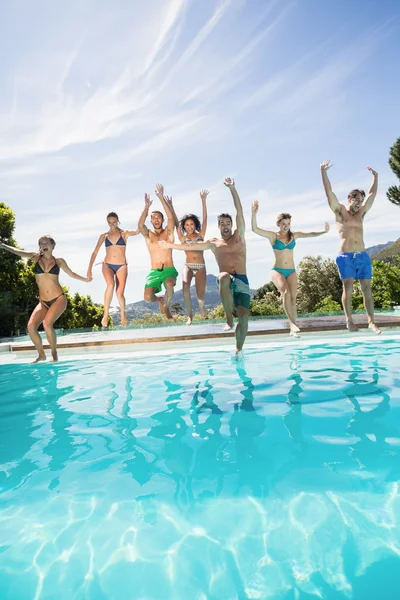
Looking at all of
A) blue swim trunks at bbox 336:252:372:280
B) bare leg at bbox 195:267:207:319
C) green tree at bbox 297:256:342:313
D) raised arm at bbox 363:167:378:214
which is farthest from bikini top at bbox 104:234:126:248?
green tree at bbox 297:256:342:313

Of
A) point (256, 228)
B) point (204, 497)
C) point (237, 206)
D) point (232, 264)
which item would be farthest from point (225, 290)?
point (204, 497)

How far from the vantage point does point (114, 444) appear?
4105mm

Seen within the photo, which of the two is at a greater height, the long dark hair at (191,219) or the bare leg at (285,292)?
the long dark hair at (191,219)

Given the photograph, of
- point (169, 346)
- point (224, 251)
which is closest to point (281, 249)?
point (224, 251)

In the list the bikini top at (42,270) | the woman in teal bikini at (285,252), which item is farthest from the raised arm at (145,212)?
the woman in teal bikini at (285,252)

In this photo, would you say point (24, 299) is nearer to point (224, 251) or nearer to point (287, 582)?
point (224, 251)

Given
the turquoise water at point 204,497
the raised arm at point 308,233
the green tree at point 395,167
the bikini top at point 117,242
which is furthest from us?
the green tree at point 395,167

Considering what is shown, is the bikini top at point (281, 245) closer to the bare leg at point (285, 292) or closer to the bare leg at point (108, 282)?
the bare leg at point (285, 292)

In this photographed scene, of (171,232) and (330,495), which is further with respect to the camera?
(171,232)

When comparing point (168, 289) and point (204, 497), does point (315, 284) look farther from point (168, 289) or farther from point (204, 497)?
point (204, 497)

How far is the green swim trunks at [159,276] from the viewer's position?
10.8m

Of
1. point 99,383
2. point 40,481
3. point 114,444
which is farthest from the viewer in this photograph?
point 99,383

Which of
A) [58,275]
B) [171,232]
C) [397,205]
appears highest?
[397,205]

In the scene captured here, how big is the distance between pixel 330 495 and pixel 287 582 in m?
0.82
